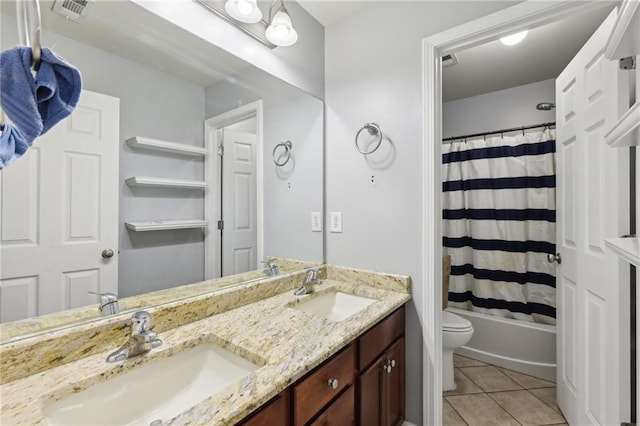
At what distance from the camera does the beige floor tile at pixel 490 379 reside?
2.10 m

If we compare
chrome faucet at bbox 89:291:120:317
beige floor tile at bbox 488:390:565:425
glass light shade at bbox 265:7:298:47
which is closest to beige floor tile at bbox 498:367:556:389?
beige floor tile at bbox 488:390:565:425

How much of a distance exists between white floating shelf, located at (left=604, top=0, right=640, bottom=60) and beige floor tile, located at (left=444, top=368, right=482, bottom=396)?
211 centimetres

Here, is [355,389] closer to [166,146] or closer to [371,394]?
[371,394]

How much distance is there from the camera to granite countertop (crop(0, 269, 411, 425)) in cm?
64

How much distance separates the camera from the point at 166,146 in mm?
1137

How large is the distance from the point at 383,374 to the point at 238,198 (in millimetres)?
1059

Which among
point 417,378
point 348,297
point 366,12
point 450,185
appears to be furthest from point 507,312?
point 366,12

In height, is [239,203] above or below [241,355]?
above

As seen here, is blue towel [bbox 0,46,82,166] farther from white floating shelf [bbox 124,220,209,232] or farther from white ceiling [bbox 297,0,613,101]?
white ceiling [bbox 297,0,613,101]

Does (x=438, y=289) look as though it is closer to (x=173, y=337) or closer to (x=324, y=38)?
(x=173, y=337)

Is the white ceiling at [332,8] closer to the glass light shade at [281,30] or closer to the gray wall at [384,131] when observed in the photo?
the gray wall at [384,131]

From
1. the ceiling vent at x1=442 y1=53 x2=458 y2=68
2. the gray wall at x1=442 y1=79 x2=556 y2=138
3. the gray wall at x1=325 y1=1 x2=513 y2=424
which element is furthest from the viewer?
the gray wall at x1=442 y1=79 x2=556 y2=138

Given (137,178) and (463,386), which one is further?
(463,386)

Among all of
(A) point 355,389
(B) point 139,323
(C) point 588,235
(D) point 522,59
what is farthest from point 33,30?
(D) point 522,59
